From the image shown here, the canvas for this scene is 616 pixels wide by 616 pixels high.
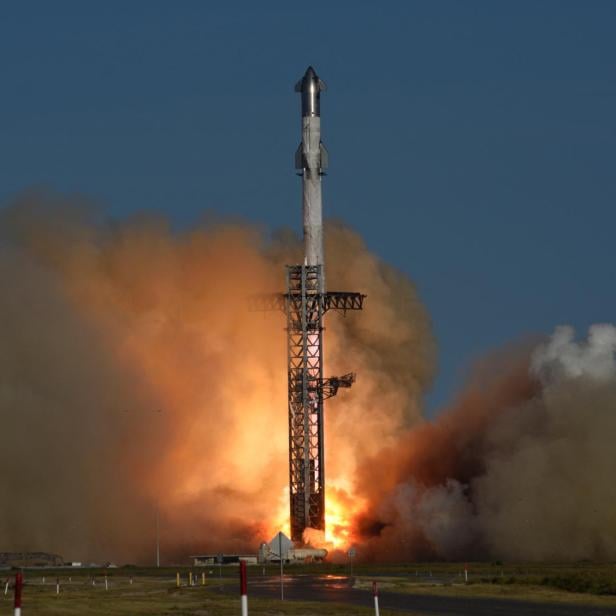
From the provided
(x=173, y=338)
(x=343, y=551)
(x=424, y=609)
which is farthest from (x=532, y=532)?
(x=424, y=609)

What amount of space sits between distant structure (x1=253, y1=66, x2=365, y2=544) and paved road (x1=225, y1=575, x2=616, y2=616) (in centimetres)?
3475

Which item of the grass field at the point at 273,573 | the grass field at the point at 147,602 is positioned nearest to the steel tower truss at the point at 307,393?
the grass field at the point at 273,573

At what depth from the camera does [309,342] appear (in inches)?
4653

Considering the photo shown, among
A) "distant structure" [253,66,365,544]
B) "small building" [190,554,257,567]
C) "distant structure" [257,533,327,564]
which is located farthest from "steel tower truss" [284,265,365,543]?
"small building" [190,554,257,567]

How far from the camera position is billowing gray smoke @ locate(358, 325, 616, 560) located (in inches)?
4488

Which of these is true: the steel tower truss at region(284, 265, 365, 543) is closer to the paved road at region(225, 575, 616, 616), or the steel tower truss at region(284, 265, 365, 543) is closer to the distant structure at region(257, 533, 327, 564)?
the distant structure at region(257, 533, 327, 564)

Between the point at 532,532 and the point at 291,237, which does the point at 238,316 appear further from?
the point at 532,532

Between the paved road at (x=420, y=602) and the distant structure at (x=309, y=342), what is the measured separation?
114ft

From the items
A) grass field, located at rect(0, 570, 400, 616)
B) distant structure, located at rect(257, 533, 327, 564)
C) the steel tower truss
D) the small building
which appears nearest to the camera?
grass field, located at rect(0, 570, 400, 616)

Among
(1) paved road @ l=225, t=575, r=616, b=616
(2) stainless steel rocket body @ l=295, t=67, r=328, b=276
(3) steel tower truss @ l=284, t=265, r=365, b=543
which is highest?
(2) stainless steel rocket body @ l=295, t=67, r=328, b=276

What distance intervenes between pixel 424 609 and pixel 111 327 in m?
73.9

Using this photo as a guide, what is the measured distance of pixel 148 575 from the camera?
9894 centimetres

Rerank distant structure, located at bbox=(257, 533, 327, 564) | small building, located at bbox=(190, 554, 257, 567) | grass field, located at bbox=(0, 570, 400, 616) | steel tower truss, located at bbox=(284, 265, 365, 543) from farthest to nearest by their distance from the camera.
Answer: steel tower truss, located at bbox=(284, 265, 365, 543) < small building, located at bbox=(190, 554, 257, 567) < distant structure, located at bbox=(257, 533, 327, 564) < grass field, located at bbox=(0, 570, 400, 616)

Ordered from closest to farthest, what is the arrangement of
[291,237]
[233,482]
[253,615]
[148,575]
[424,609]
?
1. [253,615]
2. [424,609]
3. [148,575]
4. [233,482]
5. [291,237]
